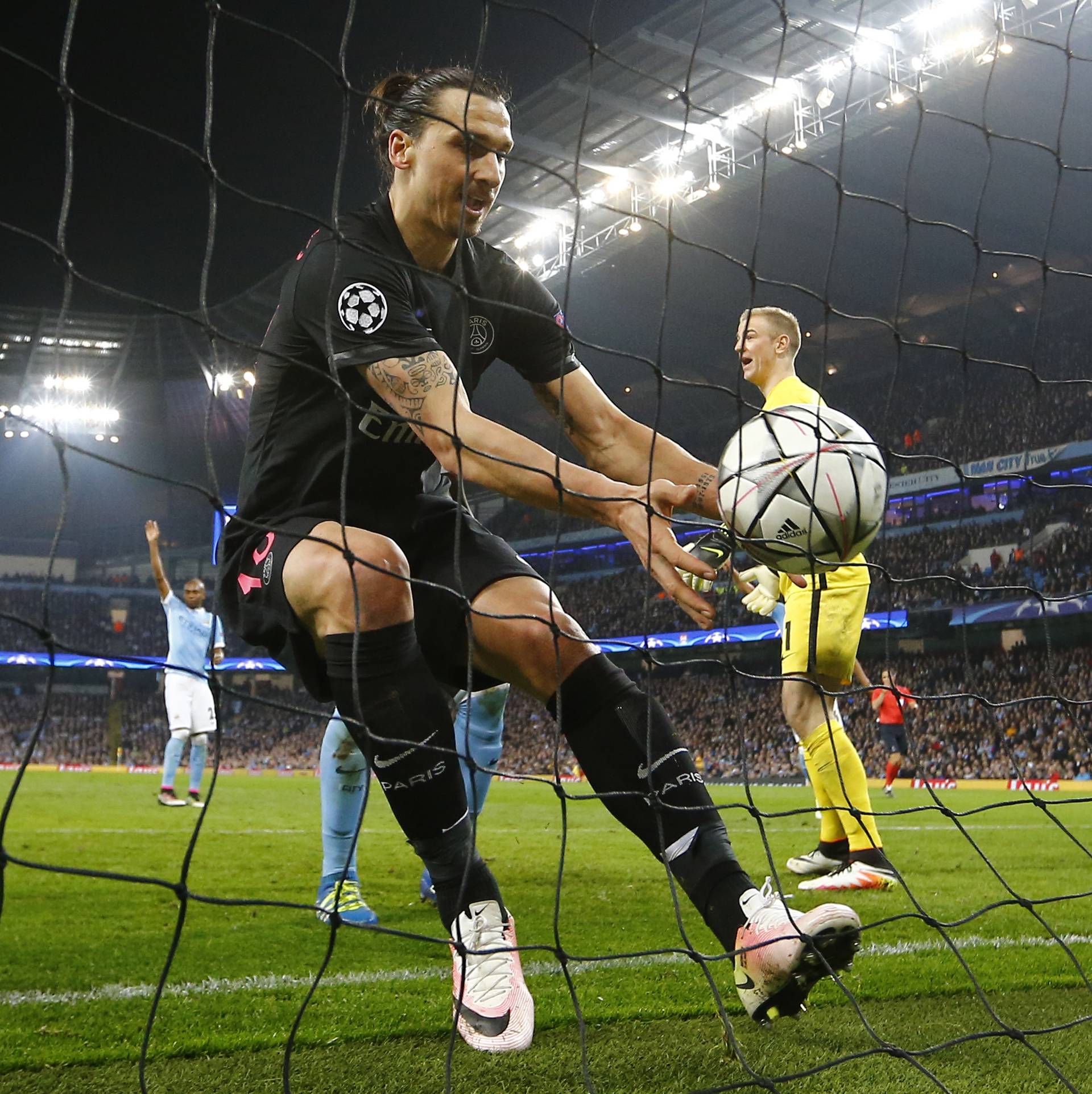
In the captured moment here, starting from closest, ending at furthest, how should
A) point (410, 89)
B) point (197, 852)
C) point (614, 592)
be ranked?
point (410, 89)
point (197, 852)
point (614, 592)

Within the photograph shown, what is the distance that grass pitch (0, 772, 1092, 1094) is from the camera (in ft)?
6.23

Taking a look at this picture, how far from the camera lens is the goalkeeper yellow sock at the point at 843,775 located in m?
4.33

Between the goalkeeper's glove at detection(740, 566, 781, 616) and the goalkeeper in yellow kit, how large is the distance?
0.07ft

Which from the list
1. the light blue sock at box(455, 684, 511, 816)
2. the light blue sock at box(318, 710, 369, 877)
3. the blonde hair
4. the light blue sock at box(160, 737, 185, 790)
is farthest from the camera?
the light blue sock at box(160, 737, 185, 790)

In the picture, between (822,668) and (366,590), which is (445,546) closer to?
(366,590)

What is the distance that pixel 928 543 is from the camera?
Answer: 79.1 ft

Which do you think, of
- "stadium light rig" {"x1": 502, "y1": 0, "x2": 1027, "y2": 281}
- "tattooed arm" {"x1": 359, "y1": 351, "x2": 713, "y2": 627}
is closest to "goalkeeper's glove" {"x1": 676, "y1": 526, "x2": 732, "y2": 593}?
"tattooed arm" {"x1": 359, "y1": 351, "x2": 713, "y2": 627}

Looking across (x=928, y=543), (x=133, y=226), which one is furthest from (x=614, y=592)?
(x=133, y=226)

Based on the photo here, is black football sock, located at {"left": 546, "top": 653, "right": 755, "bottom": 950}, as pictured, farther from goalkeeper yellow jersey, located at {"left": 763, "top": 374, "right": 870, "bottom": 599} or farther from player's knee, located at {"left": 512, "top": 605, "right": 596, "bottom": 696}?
goalkeeper yellow jersey, located at {"left": 763, "top": 374, "right": 870, "bottom": 599}

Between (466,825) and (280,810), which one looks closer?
(466,825)

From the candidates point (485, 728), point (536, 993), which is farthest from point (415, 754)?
point (485, 728)

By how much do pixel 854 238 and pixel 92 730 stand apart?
27.2 metres

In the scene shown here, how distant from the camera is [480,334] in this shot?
9.12 ft

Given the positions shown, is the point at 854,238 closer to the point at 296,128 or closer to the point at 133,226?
the point at 296,128
